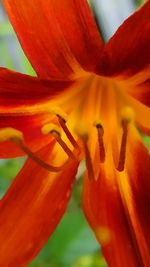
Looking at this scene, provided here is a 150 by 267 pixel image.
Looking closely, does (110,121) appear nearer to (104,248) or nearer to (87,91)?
(87,91)

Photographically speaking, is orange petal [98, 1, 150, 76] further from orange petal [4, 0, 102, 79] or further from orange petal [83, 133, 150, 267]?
orange petal [83, 133, 150, 267]

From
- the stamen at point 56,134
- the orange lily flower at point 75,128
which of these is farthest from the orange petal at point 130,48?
the stamen at point 56,134

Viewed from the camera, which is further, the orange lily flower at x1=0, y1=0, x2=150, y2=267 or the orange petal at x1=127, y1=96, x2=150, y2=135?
the orange petal at x1=127, y1=96, x2=150, y2=135

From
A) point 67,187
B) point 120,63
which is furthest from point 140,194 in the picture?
point 120,63

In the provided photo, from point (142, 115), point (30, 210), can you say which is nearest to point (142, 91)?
point (142, 115)

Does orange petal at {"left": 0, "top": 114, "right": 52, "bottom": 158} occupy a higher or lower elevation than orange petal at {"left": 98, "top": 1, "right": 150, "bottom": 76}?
→ higher

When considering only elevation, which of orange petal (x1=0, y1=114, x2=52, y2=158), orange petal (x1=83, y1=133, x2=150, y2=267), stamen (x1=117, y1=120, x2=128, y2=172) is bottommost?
orange petal (x1=83, y1=133, x2=150, y2=267)

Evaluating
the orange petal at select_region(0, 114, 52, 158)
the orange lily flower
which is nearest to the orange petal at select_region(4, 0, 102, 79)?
the orange lily flower
